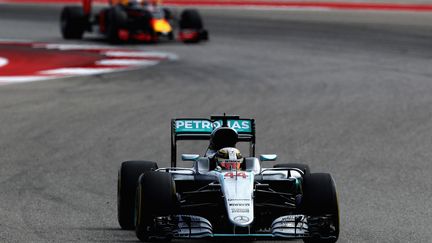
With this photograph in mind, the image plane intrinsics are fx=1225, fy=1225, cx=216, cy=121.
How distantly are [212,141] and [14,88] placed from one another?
995 cm

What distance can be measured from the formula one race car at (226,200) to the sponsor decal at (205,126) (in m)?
0.33

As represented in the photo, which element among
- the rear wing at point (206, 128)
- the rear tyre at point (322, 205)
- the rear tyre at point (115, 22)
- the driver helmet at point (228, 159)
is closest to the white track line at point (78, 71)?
the rear tyre at point (115, 22)

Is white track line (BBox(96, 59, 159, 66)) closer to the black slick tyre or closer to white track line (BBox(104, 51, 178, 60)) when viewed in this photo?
white track line (BBox(104, 51, 178, 60))

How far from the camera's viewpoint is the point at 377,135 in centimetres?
1373

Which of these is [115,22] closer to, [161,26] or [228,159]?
[161,26]

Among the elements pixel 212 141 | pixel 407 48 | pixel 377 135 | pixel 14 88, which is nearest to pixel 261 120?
pixel 377 135

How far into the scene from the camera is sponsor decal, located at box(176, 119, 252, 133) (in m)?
8.95

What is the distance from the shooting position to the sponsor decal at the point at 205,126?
895cm

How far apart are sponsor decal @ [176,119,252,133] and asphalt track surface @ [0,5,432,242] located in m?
0.85

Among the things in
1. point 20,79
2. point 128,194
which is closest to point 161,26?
point 20,79

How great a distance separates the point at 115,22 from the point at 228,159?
17.9 meters

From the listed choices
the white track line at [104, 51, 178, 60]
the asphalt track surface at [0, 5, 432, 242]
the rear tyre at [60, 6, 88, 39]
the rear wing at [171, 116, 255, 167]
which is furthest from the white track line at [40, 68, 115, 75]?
the rear wing at [171, 116, 255, 167]

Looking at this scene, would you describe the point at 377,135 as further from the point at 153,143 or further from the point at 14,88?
the point at 14,88

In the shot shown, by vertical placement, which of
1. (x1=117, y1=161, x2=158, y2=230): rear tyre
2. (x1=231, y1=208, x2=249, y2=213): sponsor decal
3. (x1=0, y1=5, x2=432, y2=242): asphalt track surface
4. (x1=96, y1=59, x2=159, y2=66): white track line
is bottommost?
(x1=96, y1=59, x2=159, y2=66): white track line
